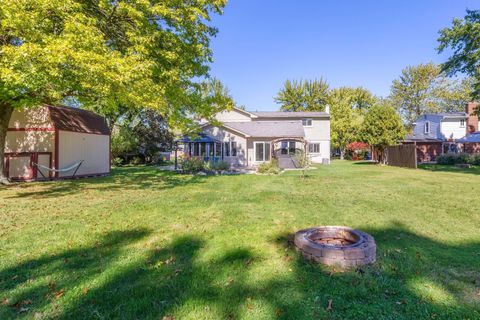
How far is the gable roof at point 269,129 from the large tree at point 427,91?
103 feet

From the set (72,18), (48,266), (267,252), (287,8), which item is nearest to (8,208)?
(48,266)

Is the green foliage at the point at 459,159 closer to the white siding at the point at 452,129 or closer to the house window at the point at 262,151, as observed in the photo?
the white siding at the point at 452,129

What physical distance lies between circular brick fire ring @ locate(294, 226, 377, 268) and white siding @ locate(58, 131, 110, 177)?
14.5 m

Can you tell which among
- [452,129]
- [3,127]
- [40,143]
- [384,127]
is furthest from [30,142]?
[452,129]

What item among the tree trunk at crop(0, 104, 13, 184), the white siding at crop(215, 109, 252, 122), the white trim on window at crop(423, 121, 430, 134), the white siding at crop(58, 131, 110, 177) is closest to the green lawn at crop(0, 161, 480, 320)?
the tree trunk at crop(0, 104, 13, 184)

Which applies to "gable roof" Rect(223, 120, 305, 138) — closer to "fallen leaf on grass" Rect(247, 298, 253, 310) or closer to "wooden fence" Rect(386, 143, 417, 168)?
"wooden fence" Rect(386, 143, 417, 168)

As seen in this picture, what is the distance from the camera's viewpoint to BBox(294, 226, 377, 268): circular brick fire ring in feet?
12.3

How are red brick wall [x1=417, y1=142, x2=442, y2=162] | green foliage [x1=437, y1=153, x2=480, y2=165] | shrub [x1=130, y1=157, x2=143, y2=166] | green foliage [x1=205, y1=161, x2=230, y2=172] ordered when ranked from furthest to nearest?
1. red brick wall [x1=417, y1=142, x2=442, y2=162]
2. shrub [x1=130, y1=157, x2=143, y2=166]
3. green foliage [x1=437, y1=153, x2=480, y2=165]
4. green foliage [x1=205, y1=161, x2=230, y2=172]

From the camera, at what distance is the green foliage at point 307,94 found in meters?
49.9

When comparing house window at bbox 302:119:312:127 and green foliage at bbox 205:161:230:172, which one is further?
house window at bbox 302:119:312:127

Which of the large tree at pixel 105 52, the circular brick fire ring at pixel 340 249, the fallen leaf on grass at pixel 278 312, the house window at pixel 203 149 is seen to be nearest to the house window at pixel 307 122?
the house window at pixel 203 149

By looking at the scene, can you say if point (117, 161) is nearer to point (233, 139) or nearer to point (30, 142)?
point (233, 139)

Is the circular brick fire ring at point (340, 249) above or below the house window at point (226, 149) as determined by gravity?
below

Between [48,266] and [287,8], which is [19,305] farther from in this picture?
[287,8]
